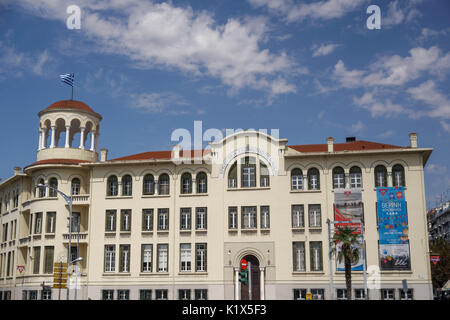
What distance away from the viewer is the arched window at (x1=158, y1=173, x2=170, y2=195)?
5022cm

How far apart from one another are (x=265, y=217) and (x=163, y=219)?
982cm

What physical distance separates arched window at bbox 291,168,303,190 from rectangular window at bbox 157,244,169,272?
1336 centimetres

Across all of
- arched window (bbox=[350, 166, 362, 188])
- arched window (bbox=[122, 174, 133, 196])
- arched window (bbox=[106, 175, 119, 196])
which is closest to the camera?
arched window (bbox=[350, 166, 362, 188])

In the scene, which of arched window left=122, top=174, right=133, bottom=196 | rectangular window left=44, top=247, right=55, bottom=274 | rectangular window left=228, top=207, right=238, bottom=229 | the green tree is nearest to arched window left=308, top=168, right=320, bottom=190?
rectangular window left=228, top=207, right=238, bottom=229

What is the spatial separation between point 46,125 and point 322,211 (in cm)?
2971

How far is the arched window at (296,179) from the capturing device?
47.9 meters

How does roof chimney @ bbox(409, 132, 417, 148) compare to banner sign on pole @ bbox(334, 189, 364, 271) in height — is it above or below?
above

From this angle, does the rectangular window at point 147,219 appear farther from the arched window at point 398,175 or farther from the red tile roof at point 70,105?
the arched window at point 398,175

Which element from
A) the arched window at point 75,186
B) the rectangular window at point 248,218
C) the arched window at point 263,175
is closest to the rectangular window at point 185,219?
the rectangular window at point 248,218

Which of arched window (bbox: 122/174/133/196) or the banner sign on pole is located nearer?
the banner sign on pole

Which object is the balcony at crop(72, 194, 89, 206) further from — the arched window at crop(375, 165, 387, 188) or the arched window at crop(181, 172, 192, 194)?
the arched window at crop(375, 165, 387, 188)

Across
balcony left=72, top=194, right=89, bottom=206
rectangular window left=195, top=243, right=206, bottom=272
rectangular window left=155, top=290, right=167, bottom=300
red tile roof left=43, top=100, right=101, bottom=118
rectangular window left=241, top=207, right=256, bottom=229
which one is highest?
red tile roof left=43, top=100, right=101, bottom=118
